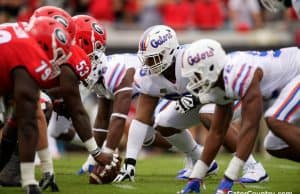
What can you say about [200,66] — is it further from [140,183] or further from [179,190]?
[140,183]

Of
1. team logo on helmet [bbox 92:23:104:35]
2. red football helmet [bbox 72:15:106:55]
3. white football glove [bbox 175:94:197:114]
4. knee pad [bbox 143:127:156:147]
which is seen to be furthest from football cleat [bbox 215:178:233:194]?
knee pad [bbox 143:127:156:147]

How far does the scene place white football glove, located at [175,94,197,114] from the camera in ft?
26.1

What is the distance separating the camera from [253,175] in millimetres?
8039

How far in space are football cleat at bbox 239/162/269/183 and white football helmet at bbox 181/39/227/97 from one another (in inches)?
68.8

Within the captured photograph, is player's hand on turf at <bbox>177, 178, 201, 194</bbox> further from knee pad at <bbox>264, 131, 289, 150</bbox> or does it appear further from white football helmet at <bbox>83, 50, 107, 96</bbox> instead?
white football helmet at <bbox>83, 50, 107, 96</bbox>

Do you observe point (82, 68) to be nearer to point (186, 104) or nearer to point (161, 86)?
point (161, 86)

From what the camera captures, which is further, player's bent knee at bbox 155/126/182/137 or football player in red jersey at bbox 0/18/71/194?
player's bent knee at bbox 155/126/182/137

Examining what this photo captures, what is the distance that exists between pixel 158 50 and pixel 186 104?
0.63 metres

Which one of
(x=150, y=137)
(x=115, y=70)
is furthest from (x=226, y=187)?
(x=150, y=137)

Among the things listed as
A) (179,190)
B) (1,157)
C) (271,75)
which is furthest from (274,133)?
(1,157)

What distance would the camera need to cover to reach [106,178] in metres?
7.72

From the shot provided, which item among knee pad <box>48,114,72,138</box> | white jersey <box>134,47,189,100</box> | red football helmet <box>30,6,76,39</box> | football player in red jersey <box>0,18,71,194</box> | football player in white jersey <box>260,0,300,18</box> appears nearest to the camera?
football player in red jersey <box>0,18,71,194</box>

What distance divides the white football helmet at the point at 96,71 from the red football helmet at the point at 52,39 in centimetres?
169

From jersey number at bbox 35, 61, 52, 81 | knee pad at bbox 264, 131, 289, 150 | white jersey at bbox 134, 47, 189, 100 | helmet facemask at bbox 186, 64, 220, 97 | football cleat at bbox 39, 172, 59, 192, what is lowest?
football cleat at bbox 39, 172, 59, 192
